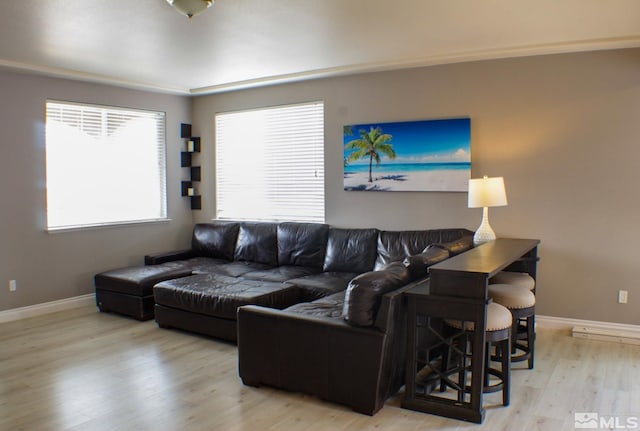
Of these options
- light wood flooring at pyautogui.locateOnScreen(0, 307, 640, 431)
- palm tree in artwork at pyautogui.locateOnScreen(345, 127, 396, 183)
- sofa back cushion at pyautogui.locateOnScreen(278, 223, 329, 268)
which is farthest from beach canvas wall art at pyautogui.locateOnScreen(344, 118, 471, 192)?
light wood flooring at pyautogui.locateOnScreen(0, 307, 640, 431)

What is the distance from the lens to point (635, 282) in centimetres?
434

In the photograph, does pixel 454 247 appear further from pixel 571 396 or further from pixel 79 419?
pixel 79 419

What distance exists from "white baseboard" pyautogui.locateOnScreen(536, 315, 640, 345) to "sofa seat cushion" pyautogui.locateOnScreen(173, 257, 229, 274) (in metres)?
3.44

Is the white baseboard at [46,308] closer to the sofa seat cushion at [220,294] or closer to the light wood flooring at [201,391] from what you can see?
the light wood flooring at [201,391]

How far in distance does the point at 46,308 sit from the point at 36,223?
3.02 ft

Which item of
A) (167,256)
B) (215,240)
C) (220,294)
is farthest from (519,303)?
(167,256)

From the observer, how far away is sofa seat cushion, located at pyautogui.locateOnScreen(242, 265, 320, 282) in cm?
510

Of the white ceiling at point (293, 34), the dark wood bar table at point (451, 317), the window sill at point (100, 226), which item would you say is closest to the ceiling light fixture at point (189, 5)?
the white ceiling at point (293, 34)

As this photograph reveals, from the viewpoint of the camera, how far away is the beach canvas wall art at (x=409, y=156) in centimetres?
492

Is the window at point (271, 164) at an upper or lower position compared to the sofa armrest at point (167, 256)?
upper

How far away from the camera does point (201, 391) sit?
338 cm

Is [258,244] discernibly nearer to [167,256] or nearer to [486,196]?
[167,256]

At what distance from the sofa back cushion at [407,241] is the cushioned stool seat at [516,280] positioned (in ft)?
2.68

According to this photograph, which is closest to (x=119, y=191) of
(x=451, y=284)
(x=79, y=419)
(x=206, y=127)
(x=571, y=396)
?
(x=206, y=127)
